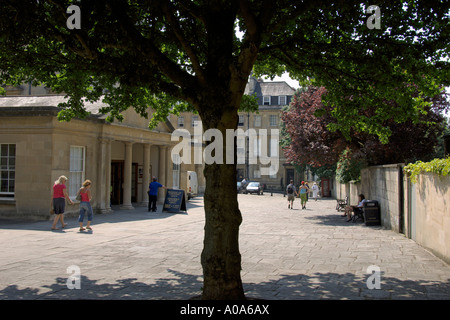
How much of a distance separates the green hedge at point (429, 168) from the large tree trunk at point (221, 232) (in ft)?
19.2

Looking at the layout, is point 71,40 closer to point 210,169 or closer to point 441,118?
point 210,169

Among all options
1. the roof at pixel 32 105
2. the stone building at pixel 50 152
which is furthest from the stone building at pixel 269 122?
the roof at pixel 32 105

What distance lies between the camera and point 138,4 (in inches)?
356

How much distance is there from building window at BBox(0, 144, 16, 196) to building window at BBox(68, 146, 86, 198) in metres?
2.27

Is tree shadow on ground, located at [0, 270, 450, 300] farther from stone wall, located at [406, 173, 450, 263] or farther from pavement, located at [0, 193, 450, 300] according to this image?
stone wall, located at [406, 173, 450, 263]

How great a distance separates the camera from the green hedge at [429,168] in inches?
382

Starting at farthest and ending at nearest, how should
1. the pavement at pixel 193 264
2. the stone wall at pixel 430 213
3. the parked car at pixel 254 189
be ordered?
the parked car at pixel 254 189
the stone wall at pixel 430 213
the pavement at pixel 193 264

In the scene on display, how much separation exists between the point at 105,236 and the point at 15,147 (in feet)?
23.5

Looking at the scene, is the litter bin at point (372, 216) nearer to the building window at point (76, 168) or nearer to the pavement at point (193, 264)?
the pavement at point (193, 264)

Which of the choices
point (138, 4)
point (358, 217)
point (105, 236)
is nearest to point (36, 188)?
point (105, 236)

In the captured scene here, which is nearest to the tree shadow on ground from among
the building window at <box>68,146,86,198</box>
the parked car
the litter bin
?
the litter bin

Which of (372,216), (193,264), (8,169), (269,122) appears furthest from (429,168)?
(269,122)

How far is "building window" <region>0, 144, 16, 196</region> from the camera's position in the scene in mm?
17891

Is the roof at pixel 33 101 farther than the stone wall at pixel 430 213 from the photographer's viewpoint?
Yes
